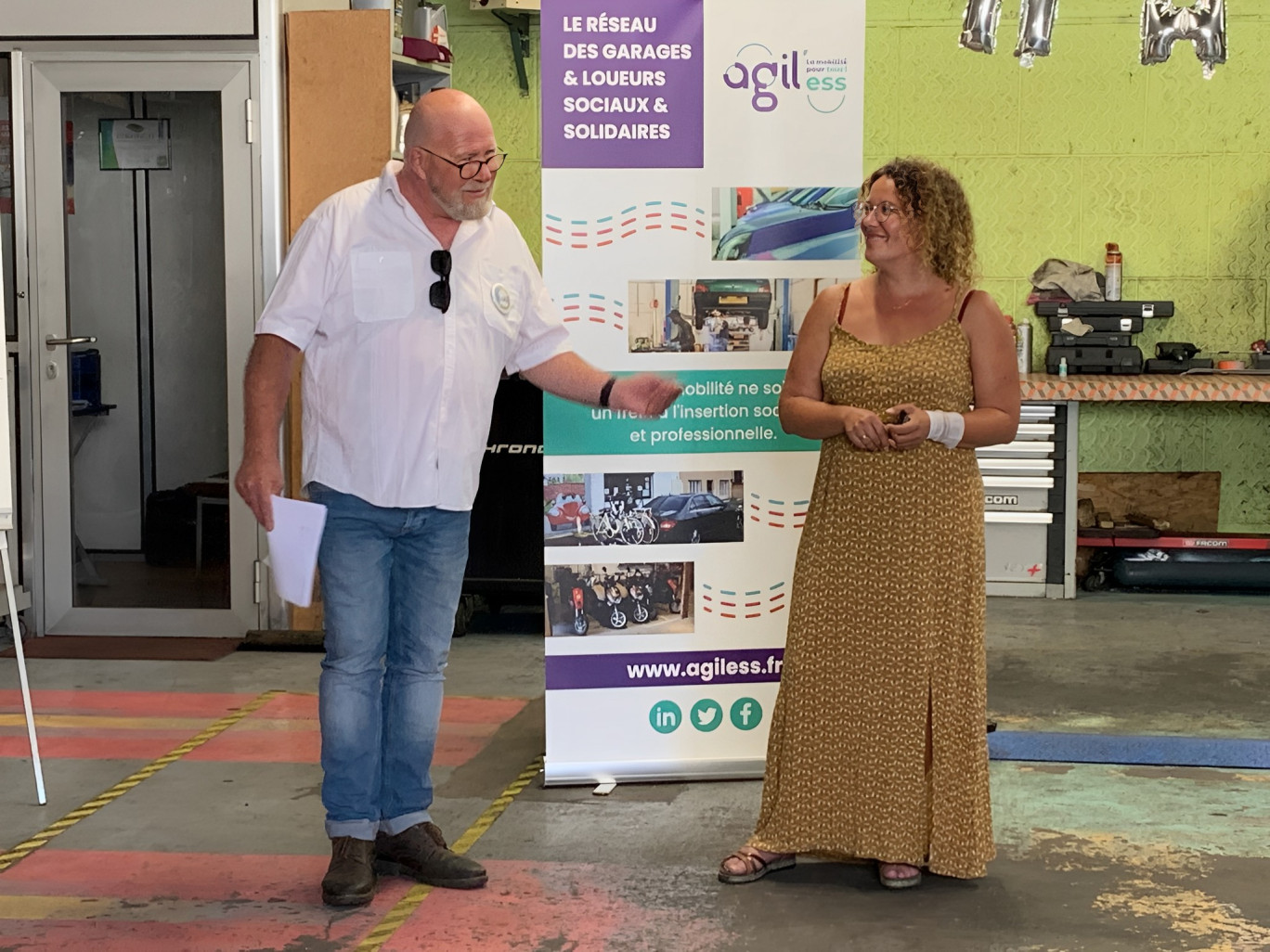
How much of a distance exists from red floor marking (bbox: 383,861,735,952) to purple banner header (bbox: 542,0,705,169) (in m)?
1.77

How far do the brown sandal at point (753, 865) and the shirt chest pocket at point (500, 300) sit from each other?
125cm

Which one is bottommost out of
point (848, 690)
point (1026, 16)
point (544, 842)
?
point (544, 842)

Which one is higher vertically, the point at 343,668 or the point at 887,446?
the point at 887,446

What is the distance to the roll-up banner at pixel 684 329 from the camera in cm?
401

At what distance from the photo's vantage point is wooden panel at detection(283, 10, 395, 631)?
5973 mm

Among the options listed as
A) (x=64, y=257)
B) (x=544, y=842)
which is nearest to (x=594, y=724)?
(x=544, y=842)

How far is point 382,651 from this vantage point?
3357 mm

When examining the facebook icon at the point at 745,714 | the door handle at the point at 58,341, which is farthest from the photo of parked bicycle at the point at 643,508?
the door handle at the point at 58,341

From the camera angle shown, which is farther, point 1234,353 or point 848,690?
point 1234,353

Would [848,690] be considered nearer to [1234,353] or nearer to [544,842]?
[544,842]

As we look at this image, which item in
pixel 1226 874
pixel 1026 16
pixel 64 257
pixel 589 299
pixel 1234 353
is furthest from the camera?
pixel 1234 353

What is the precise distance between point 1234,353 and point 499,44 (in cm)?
397

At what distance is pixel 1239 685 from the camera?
5398 millimetres

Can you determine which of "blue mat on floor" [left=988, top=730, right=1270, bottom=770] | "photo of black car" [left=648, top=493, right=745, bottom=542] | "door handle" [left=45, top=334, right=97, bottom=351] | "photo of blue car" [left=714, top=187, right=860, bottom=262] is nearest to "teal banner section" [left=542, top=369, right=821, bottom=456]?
"photo of black car" [left=648, top=493, right=745, bottom=542]
